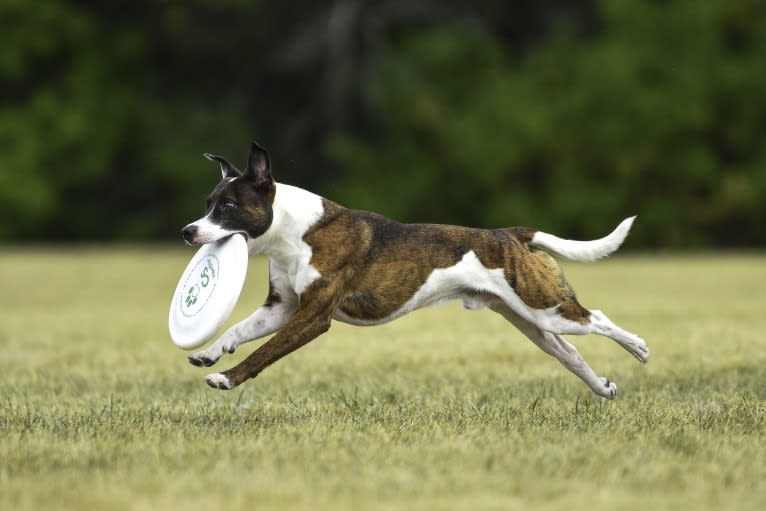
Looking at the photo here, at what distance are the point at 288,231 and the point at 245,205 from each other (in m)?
0.26

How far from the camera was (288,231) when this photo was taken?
5.68 metres

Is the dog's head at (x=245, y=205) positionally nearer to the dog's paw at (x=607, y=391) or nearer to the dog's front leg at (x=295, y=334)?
the dog's front leg at (x=295, y=334)

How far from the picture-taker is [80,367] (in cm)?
799

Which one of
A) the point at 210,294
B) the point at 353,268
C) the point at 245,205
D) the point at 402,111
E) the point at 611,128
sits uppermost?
the point at 402,111

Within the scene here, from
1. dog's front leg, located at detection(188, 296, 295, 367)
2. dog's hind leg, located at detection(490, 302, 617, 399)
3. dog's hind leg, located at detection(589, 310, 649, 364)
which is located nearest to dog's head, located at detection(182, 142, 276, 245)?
dog's front leg, located at detection(188, 296, 295, 367)

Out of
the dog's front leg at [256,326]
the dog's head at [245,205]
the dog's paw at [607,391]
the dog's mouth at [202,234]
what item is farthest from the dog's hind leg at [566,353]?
the dog's mouth at [202,234]

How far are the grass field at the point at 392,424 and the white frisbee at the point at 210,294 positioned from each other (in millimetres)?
433

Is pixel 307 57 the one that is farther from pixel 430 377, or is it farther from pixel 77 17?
pixel 430 377

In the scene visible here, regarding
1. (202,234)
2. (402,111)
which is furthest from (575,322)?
(402,111)

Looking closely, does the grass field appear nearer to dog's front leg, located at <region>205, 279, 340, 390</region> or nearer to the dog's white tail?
dog's front leg, located at <region>205, 279, 340, 390</region>

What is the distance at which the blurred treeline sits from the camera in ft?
92.0

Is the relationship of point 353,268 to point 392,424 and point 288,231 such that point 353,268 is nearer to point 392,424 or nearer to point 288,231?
point 288,231

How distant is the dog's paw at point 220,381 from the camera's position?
530 cm

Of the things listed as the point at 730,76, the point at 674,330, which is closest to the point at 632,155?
the point at 730,76
